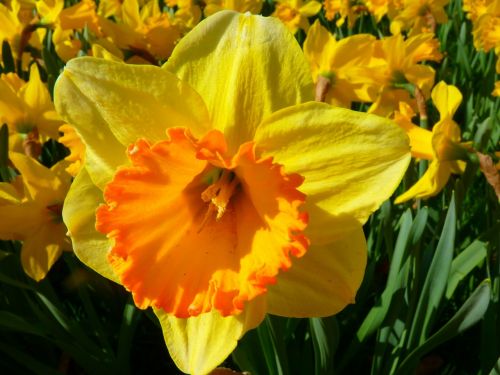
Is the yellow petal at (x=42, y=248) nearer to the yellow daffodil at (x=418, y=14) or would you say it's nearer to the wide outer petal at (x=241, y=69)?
the wide outer petal at (x=241, y=69)

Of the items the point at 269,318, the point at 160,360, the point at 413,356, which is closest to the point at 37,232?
the point at 160,360

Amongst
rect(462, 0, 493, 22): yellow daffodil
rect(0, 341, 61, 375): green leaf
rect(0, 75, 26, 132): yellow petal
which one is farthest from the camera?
rect(462, 0, 493, 22): yellow daffodil

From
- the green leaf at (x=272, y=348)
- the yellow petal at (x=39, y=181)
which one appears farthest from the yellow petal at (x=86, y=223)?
the yellow petal at (x=39, y=181)

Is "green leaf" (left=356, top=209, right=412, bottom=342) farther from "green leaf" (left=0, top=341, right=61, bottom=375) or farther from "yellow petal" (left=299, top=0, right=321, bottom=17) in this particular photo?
"yellow petal" (left=299, top=0, right=321, bottom=17)

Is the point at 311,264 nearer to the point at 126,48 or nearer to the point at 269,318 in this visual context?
the point at 269,318

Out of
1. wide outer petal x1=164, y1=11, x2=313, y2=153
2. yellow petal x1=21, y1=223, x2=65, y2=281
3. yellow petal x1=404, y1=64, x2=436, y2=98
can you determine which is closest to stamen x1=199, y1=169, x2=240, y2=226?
wide outer petal x1=164, y1=11, x2=313, y2=153

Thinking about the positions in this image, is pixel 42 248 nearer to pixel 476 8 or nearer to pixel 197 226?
pixel 197 226
